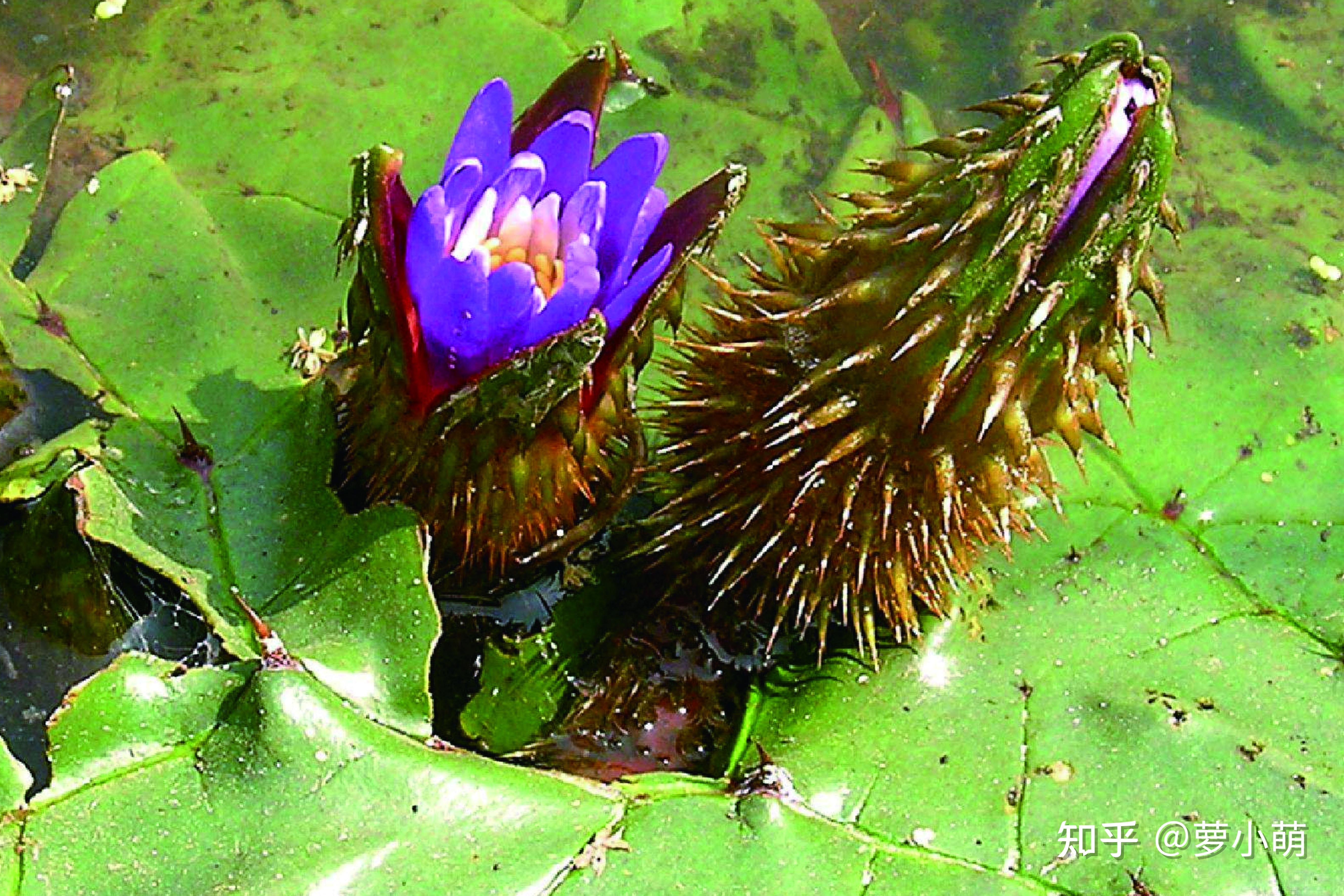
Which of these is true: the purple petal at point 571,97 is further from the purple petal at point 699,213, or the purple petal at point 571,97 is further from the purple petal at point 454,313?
the purple petal at point 454,313

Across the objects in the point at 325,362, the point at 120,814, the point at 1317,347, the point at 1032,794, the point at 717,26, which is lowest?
the point at 1032,794

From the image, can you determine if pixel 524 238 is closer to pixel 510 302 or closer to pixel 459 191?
pixel 459 191

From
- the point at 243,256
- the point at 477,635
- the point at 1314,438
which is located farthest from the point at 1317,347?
the point at 243,256

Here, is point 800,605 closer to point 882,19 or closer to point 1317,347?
point 1317,347

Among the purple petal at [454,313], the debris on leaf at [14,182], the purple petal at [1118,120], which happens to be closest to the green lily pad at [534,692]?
the debris on leaf at [14,182]

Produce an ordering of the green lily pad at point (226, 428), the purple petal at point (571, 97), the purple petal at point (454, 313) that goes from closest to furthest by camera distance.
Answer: the purple petal at point (454, 313) < the purple petal at point (571, 97) < the green lily pad at point (226, 428)

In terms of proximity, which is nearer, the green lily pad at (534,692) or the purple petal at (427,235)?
the purple petal at (427,235)

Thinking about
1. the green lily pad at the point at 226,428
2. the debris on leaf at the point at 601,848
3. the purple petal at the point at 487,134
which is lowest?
the debris on leaf at the point at 601,848

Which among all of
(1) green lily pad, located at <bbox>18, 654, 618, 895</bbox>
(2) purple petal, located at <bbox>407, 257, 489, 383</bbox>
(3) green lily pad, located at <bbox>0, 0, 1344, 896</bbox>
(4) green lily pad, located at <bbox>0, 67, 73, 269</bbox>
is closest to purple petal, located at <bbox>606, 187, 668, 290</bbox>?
(2) purple petal, located at <bbox>407, 257, 489, 383</bbox>
